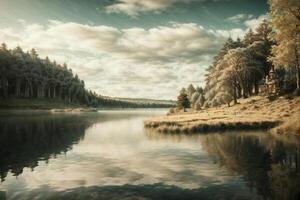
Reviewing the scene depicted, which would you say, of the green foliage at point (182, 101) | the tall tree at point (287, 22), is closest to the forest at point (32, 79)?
the green foliage at point (182, 101)

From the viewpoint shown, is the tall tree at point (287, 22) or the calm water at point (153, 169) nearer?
the calm water at point (153, 169)

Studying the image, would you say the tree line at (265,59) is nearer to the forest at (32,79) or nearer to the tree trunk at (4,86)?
the tree trunk at (4,86)

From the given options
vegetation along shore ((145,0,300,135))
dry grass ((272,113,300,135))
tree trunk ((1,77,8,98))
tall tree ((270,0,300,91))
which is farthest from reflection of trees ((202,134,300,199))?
tree trunk ((1,77,8,98))

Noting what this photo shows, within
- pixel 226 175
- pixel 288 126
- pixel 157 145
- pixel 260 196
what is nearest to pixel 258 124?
pixel 288 126

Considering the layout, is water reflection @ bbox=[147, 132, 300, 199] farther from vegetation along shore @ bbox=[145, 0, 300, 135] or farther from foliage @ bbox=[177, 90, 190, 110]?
foliage @ bbox=[177, 90, 190, 110]

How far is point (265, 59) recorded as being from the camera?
89.1 m

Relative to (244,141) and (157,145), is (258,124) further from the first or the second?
(157,145)

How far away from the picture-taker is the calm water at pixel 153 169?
1798cm

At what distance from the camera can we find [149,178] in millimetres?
21469

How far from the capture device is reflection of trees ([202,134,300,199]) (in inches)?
723

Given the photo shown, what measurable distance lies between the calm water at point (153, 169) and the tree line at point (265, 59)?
20.0 meters

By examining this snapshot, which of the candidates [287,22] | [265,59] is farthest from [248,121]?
[265,59]

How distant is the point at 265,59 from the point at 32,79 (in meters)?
116

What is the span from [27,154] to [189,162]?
1454cm
